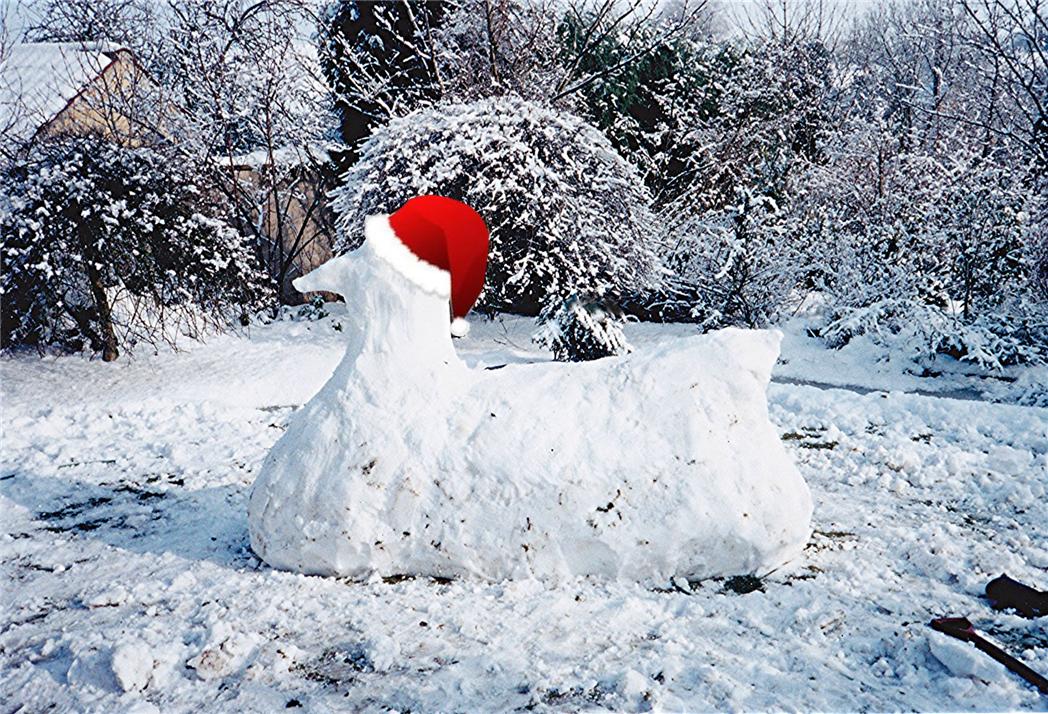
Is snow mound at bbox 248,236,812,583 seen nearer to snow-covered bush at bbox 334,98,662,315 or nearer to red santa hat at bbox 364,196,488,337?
red santa hat at bbox 364,196,488,337

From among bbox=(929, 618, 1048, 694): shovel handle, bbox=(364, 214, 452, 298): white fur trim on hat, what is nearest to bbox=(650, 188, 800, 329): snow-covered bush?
bbox=(364, 214, 452, 298): white fur trim on hat

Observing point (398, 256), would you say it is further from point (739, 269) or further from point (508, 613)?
point (739, 269)

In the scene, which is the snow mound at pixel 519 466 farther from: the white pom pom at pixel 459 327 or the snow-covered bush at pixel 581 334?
the snow-covered bush at pixel 581 334

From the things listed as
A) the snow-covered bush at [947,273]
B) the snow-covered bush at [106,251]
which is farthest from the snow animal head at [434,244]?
the snow-covered bush at [947,273]

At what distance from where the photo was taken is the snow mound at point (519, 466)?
3.57 metres

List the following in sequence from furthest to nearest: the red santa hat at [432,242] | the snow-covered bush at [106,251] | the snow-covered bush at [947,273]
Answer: the snow-covered bush at [947,273] < the snow-covered bush at [106,251] < the red santa hat at [432,242]

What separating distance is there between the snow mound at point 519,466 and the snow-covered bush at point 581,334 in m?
5.00

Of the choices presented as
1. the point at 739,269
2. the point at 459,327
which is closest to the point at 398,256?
the point at 459,327

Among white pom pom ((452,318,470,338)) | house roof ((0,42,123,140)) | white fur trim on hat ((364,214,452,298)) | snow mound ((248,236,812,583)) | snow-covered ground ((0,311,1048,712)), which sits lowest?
snow-covered ground ((0,311,1048,712))

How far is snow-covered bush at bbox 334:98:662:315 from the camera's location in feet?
34.3

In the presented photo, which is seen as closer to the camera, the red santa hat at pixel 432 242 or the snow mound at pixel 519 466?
the snow mound at pixel 519 466

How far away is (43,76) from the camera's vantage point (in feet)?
49.4

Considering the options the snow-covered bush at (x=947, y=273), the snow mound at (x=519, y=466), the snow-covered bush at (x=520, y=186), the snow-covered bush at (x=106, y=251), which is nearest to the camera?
the snow mound at (x=519, y=466)

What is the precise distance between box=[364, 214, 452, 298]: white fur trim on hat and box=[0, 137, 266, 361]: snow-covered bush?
6811 millimetres
